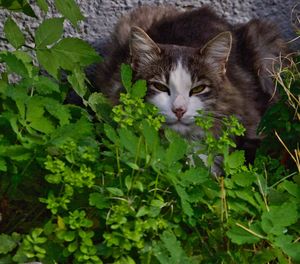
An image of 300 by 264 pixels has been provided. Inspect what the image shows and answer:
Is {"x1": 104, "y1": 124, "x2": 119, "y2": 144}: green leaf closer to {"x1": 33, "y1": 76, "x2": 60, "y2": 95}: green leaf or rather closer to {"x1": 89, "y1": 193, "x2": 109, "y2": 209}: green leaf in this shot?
{"x1": 89, "y1": 193, "x2": 109, "y2": 209}: green leaf

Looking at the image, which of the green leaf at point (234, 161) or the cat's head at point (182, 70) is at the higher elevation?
the green leaf at point (234, 161)

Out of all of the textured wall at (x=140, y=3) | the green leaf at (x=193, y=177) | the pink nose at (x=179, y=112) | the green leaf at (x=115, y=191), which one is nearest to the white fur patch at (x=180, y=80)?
the pink nose at (x=179, y=112)

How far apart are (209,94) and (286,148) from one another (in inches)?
25.1

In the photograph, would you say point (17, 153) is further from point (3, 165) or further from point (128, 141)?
point (128, 141)

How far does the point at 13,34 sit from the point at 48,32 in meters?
0.15

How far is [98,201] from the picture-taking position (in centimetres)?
292

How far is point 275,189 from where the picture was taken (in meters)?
3.16

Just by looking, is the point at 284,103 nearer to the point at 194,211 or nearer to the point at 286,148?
the point at 286,148

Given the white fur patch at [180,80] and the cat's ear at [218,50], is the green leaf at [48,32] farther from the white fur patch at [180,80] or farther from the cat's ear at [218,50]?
the cat's ear at [218,50]

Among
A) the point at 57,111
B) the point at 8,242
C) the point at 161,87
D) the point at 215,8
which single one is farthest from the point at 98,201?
the point at 215,8

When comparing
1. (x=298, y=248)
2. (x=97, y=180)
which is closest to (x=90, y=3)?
(x=97, y=180)

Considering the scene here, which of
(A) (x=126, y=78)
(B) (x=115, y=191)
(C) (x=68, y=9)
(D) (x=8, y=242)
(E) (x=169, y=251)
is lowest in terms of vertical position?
(D) (x=8, y=242)

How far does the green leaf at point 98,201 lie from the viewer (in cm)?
291

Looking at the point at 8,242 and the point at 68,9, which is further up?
the point at 68,9
